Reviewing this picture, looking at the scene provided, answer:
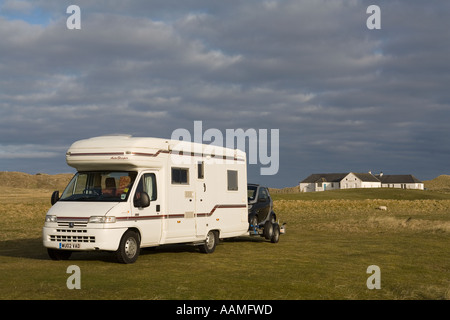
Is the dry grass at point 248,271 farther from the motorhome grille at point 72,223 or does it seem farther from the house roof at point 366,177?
the house roof at point 366,177

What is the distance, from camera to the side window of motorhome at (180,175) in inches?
655

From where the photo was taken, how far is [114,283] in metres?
11.7

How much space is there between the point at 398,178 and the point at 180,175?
153394 millimetres

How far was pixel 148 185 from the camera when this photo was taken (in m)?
15.8

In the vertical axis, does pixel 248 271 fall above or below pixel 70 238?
below

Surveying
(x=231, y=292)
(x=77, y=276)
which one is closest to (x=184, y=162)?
(x=77, y=276)

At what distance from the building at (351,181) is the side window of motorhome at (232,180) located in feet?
427

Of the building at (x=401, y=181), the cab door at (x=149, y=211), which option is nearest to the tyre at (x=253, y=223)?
the cab door at (x=149, y=211)

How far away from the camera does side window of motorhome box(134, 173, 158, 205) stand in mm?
15453

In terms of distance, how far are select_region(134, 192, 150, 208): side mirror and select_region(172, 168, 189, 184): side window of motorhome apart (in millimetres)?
1645

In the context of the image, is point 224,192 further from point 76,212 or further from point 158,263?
point 76,212

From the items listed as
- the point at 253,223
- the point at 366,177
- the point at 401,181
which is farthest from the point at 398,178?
the point at 253,223

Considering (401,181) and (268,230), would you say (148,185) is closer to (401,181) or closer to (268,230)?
(268,230)
